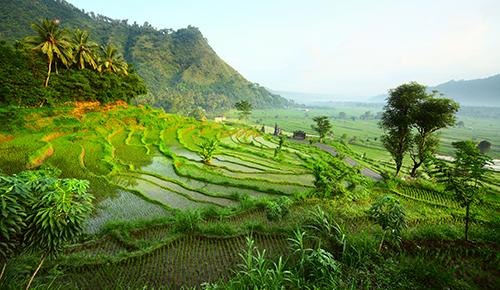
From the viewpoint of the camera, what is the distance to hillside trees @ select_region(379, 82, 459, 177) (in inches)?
603

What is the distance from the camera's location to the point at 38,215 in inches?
126

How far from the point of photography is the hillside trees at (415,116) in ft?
50.2

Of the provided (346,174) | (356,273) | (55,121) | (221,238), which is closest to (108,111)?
(55,121)

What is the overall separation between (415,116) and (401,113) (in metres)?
1.21

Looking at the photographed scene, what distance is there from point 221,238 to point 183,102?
2994 inches

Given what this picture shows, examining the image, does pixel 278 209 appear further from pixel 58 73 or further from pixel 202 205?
pixel 58 73

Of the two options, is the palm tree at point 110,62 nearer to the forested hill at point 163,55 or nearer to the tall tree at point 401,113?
the tall tree at point 401,113

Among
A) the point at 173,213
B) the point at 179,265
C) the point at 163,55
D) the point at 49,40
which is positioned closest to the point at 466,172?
the point at 179,265

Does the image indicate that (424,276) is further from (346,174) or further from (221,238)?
(346,174)

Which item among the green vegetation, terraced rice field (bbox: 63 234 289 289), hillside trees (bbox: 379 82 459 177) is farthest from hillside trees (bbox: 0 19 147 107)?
hillside trees (bbox: 379 82 459 177)

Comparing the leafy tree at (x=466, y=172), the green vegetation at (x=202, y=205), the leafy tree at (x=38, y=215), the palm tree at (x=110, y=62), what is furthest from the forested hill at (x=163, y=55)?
the leafy tree at (x=466, y=172)

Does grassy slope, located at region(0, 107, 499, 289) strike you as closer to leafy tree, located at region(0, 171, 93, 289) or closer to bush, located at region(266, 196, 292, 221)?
bush, located at region(266, 196, 292, 221)

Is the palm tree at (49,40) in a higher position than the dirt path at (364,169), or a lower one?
higher

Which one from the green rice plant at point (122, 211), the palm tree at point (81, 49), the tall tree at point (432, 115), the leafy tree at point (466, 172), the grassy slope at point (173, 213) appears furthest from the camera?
the palm tree at point (81, 49)
